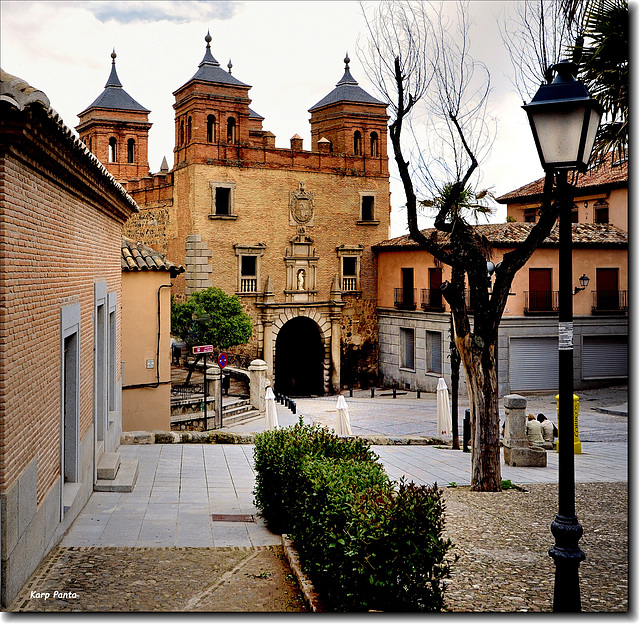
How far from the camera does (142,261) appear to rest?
1459 cm

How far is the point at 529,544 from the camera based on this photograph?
6.61 meters

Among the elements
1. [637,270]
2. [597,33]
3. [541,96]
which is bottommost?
[637,270]

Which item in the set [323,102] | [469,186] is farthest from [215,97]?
[469,186]

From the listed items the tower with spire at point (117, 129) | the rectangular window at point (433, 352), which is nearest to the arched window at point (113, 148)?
the tower with spire at point (117, 129)

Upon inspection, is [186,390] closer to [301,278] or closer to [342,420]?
[342,420]

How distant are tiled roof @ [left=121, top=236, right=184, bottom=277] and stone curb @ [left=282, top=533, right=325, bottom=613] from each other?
908 cm

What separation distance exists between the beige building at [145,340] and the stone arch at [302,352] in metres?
14.4

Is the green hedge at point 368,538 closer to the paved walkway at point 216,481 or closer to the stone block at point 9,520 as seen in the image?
the paved walkway at point 216,481

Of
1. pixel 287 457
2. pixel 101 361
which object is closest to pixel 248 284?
pixel 101 361

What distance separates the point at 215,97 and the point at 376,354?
1183 centimetres

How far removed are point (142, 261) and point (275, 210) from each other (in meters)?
15.4

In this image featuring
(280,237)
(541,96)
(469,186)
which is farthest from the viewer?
(280,237)

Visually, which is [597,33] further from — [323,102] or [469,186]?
[323,102]

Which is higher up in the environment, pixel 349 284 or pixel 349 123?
pixel 349 123
